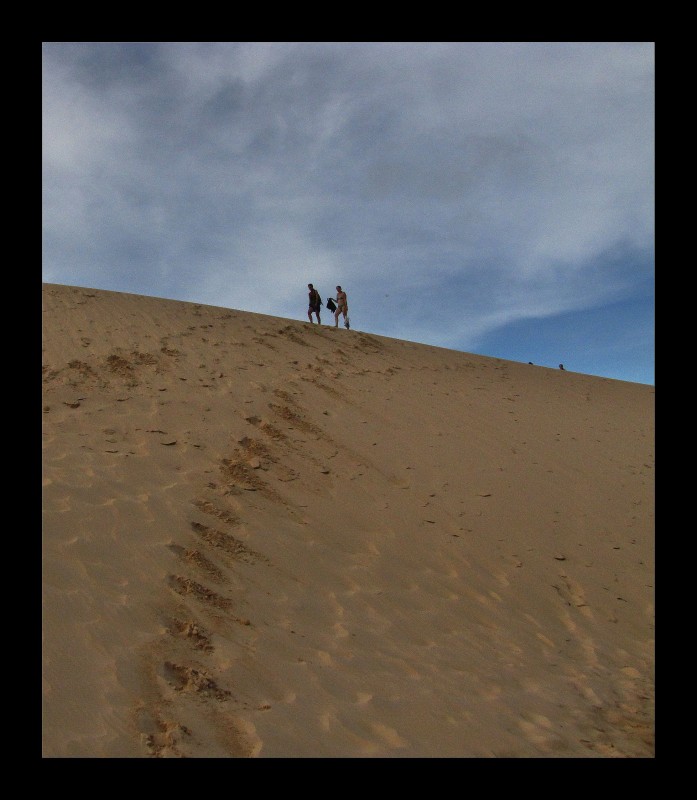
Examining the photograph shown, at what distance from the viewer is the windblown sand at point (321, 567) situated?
294 centimetres

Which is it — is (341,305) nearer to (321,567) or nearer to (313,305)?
(313,305)

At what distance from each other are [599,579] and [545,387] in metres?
8.77

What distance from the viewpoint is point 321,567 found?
4.74m

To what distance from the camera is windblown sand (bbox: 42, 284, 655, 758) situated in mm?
2939

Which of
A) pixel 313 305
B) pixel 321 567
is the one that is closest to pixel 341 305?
pixel 313 305

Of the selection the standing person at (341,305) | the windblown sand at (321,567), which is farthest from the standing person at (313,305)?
the windblown sand at (321,567)

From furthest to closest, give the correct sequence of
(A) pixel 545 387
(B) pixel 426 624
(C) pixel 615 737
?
(A) pixel 545 387, (B) pixel 426 624, (C) pixel 615 737

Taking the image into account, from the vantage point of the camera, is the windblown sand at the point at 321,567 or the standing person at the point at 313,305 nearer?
the windblown sand at the point at 321,567

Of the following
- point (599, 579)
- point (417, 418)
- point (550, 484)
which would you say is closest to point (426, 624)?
point (599, 579)

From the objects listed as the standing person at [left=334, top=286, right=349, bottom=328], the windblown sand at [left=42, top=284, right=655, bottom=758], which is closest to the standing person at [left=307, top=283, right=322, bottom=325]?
the standing person at [left=334, top=286, right=349, bottom=328]

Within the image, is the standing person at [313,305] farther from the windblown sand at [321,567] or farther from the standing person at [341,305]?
the windblown sand at [321,567]

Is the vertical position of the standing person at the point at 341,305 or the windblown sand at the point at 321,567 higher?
the standing person at the point at 341,305

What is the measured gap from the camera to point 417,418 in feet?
29.9
